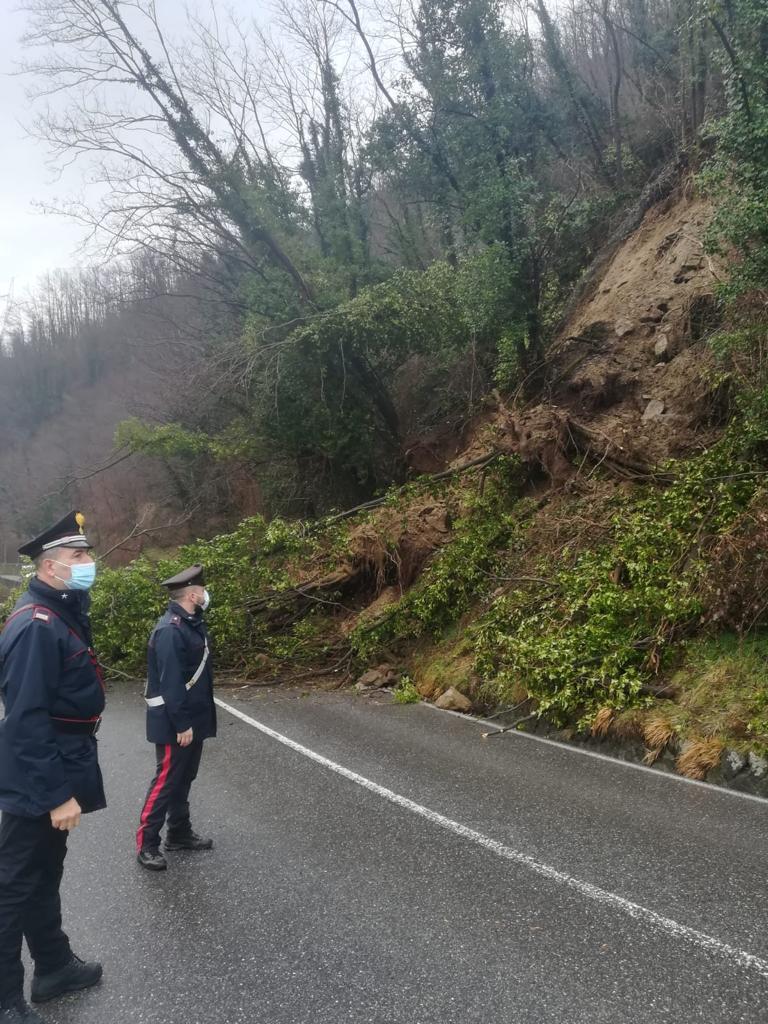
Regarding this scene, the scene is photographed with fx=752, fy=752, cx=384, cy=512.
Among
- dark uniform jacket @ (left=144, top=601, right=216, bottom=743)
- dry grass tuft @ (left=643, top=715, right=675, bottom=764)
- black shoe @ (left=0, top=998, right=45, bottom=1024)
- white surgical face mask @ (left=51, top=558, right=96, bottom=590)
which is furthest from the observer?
dry grass tuft @ (left=643, top=715, right=675, bottom=764)

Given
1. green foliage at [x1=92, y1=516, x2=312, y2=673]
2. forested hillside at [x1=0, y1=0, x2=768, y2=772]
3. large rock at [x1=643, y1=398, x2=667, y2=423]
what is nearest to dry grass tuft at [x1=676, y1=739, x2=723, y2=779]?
forested hillside at [x1=0, y1=0, x2=768, y2=772]

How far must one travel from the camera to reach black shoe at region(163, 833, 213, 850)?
194 inches

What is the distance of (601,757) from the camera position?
6469 millimetres

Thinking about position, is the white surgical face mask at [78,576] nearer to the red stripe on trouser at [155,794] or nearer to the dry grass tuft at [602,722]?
the red stripe on trouser at [155,794]

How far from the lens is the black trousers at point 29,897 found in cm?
321

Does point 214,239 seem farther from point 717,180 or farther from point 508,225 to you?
point 717,180

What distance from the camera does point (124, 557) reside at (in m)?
30.9

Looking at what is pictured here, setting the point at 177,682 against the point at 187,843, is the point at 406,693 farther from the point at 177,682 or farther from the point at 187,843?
the point at 177,682

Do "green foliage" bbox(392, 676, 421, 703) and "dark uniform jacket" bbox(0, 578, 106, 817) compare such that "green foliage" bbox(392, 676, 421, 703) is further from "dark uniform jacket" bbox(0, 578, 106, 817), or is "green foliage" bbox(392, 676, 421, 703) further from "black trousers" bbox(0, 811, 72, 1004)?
"black trousers" bbox(0, 811, 72, 1004)

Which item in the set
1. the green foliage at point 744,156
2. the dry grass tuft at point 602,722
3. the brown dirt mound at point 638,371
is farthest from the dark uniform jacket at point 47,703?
the brown dirt mound at point 638,371

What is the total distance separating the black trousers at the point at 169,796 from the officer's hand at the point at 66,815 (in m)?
1.44

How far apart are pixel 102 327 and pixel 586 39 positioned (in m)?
58.7

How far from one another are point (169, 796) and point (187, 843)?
1.27 ft

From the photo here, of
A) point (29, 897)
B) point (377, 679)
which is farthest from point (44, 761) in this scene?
point (377, 679)
